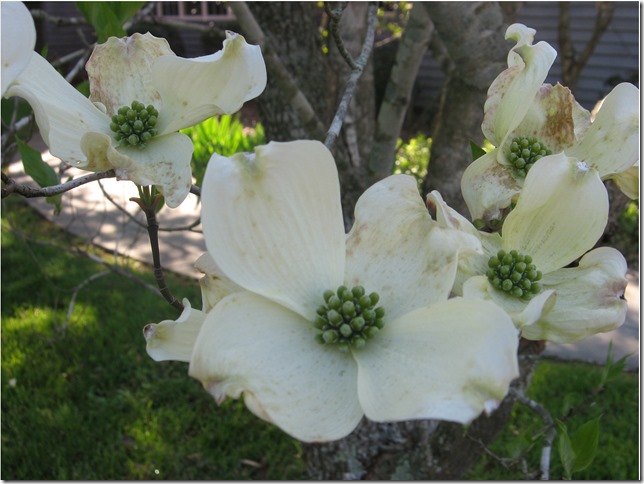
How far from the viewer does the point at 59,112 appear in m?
0.57

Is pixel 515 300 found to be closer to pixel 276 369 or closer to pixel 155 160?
pixel 276 369

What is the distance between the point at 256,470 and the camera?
187cm

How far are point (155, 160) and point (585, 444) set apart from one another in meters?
0.58

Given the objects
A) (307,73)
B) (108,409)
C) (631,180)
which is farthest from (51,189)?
(108,409)

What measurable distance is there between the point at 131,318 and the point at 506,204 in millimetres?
2106

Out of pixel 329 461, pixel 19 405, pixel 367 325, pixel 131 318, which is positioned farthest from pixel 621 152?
pixel 131 318

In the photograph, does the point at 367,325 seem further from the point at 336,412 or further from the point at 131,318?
the point at 131,318

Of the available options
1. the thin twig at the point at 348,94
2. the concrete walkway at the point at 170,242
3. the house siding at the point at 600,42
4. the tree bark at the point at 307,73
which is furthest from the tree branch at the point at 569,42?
the thin twig at the point at 348,94

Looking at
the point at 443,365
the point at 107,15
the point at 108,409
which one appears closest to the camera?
the point at 443,365

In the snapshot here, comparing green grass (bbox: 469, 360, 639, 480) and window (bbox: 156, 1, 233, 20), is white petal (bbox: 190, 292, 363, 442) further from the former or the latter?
window (bbox: 156, 1, 233, 20)

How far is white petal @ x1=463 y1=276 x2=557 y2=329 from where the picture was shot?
420 millimetres

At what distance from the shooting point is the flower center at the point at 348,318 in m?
0.46

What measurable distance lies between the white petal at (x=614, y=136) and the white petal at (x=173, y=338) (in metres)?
0.37

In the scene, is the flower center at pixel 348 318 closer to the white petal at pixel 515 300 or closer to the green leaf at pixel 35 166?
the white petal at pixel 515 300
